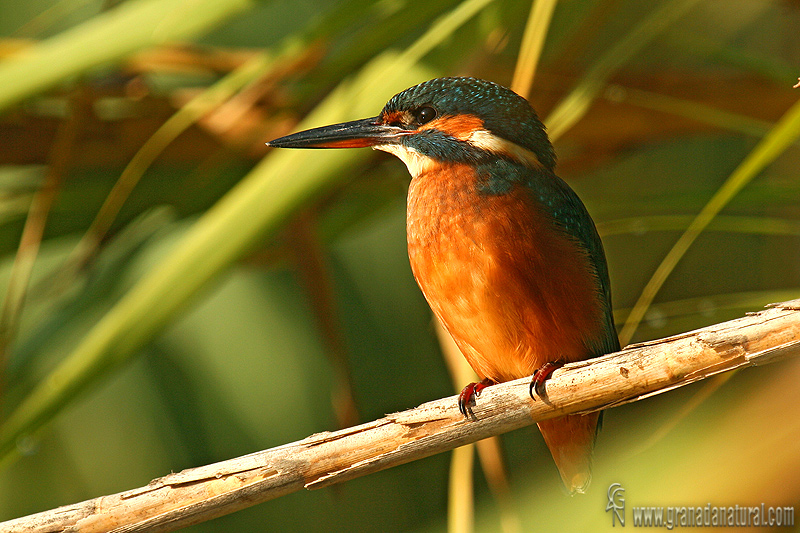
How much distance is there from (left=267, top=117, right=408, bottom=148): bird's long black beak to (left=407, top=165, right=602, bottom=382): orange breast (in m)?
0.11

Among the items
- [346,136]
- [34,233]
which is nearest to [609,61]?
[346,136]

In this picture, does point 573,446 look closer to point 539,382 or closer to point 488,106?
point 539,382

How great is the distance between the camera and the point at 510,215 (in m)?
1.14

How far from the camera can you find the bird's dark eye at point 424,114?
129 centimetres

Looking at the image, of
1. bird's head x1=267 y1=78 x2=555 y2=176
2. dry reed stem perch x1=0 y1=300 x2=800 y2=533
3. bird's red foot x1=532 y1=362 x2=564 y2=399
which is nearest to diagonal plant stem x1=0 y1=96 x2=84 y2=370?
dry reed stem perch x1=0 y1=300 x2=800 y2=533

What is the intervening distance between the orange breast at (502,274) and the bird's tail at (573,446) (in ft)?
0.43

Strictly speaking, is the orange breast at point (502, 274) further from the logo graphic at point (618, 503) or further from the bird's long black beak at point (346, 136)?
the logo graphic at point (618, 503)

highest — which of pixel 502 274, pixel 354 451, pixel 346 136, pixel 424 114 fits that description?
pixel 424 114

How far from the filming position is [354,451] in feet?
A: 2.62

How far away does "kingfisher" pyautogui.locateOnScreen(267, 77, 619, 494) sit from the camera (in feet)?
3.73

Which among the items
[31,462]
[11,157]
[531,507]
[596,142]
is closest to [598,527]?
[531,507]

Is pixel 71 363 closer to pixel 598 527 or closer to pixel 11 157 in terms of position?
pixel 598 527

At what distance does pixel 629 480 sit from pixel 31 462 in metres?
2.49

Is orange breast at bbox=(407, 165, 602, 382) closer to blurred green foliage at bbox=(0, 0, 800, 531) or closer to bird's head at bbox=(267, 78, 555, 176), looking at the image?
bird's head at bbox=(267, 78, 555, 176)
